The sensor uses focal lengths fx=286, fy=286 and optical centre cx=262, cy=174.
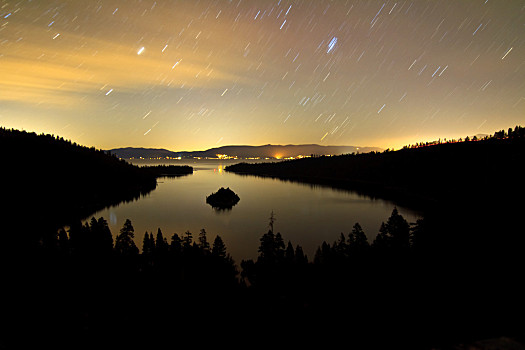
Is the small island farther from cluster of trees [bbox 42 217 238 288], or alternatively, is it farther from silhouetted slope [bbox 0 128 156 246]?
cluster of trees [bbox 42 217 238 288]

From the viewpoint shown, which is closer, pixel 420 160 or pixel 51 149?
pixel 51 149

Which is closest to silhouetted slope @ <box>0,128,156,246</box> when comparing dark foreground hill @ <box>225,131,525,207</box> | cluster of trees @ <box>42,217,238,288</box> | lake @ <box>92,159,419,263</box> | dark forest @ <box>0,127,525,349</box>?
lake @ <box>92,159,419,263</box>

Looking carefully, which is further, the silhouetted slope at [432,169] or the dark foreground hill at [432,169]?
the silhouetted slope at [432,169]

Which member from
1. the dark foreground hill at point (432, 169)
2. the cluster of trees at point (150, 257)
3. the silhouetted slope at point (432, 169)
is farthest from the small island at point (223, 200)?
the silhouetted slope at point (432, 169)

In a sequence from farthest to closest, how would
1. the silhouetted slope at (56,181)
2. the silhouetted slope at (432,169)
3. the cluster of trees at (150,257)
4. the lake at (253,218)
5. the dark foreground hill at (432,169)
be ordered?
1. the silhouetted slope at (432,169)
2. the dark foreground hill at (432,169)
3. the silhouetted slope at (56,181)
4. the lake at (253,218)
5. the cluster of trees at (150,257)

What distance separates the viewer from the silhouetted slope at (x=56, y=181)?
254ft

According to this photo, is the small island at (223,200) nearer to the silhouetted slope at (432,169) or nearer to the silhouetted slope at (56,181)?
the silhouetted slope at (56,181)

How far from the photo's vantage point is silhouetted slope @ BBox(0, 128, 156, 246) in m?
77.5

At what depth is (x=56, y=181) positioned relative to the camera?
354ft

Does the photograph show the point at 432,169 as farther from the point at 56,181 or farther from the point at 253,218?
the point at 56,181

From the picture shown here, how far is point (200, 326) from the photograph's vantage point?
16734 mm

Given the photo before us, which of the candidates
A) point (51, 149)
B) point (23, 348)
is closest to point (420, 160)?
A: point (23, 348)

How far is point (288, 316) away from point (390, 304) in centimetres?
603

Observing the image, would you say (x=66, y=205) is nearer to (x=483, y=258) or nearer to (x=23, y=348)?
(x=23, y=348)
